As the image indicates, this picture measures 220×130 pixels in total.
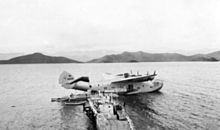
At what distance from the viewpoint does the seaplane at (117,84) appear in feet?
126

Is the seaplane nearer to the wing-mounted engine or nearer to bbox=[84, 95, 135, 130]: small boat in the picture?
the wing-mounted engine

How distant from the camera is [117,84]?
4097 centimetres

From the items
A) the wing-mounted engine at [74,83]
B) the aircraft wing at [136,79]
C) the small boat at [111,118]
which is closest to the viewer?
the small boat at [111,118]

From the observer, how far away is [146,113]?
27016mm

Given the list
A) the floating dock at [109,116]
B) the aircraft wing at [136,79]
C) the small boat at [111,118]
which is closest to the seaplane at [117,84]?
the aircraft wing at [136,79]

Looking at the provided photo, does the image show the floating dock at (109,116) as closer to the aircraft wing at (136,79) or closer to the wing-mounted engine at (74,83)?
the wing-mounted engine at (74,83)

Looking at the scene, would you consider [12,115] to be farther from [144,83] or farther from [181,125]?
[144,83]

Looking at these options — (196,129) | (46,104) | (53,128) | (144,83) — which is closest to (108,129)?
(53,128)

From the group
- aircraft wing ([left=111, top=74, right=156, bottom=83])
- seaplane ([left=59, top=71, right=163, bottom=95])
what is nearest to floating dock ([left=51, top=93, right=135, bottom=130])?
seaplane ([left=59, top=71, right=163, bottom=95])

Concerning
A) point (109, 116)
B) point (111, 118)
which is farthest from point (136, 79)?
point (111, 118)

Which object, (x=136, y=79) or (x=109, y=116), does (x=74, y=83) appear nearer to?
(x=136, y=79)

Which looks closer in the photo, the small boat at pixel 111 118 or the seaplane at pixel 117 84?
the small boat at pixel 111 118

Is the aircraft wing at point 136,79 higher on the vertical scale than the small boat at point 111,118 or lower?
higher

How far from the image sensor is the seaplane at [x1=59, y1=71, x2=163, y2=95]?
126ft
